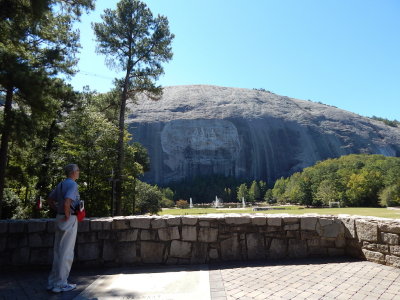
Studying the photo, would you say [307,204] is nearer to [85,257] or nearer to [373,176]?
[373,176]

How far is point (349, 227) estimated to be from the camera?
5.71 meters

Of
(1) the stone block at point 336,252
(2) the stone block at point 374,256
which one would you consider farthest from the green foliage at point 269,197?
(2) the stone block at point 374,256

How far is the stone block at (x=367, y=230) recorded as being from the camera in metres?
5.23

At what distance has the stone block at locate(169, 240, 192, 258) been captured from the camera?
18.5 feet

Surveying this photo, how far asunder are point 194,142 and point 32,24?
68.7 meters

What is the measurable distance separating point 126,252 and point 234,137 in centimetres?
7076

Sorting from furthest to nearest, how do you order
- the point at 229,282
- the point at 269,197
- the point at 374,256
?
the point at 269,197 → the point at 374,256 → the point at 229,282

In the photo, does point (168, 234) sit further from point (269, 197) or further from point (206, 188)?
point (269, 197)

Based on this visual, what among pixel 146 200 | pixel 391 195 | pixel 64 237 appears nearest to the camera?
pixel 64 237

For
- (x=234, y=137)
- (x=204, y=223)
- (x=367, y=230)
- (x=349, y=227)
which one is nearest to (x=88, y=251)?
(x=204, y=223)

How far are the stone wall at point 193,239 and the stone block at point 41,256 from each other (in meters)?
0.02

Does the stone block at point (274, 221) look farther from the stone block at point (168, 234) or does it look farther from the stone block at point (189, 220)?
the stone block at point (168, 234)

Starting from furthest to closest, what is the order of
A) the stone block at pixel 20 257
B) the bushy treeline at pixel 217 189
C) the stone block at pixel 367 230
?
the bushy treeline at pixel 217 189 → the stone block at pixel 20 257 → the stone block at pixel 367 230

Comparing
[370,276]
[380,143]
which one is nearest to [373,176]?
[380,143]
